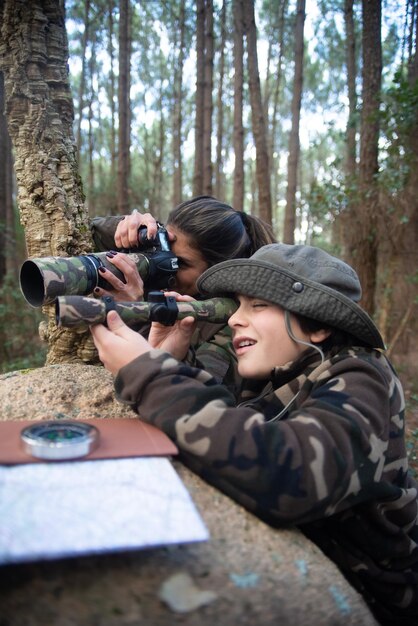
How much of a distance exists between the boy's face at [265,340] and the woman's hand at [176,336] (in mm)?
227

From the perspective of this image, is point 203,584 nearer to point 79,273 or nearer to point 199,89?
point 79,273

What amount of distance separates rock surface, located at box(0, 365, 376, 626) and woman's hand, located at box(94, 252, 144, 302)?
0.87 meters

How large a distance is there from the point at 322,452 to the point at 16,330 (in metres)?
6.07

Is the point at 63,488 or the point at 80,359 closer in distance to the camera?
the point at 63,488

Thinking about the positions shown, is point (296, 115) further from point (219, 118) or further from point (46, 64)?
point (46, 64)

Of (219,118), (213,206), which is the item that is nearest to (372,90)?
(213,206)

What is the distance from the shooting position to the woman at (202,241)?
202 centimetres

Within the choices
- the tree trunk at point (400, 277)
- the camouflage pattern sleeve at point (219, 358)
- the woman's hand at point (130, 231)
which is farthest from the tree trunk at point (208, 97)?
the camouflage pattern sleeve at point (219, 358)

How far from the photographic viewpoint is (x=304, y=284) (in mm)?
1477

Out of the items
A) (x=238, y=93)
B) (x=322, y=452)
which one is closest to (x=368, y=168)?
(x=238, y=93)

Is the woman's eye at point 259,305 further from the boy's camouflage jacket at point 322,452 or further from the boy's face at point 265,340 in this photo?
the boy's camouflage jacket at point 322,452

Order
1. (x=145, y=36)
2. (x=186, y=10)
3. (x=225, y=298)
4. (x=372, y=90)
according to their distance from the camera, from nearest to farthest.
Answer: (x=225, y=298), (x=372, y=90), (x=186, y=10), (x=145, y=36)

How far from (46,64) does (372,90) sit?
17.5ft

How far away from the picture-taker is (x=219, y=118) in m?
13.5
